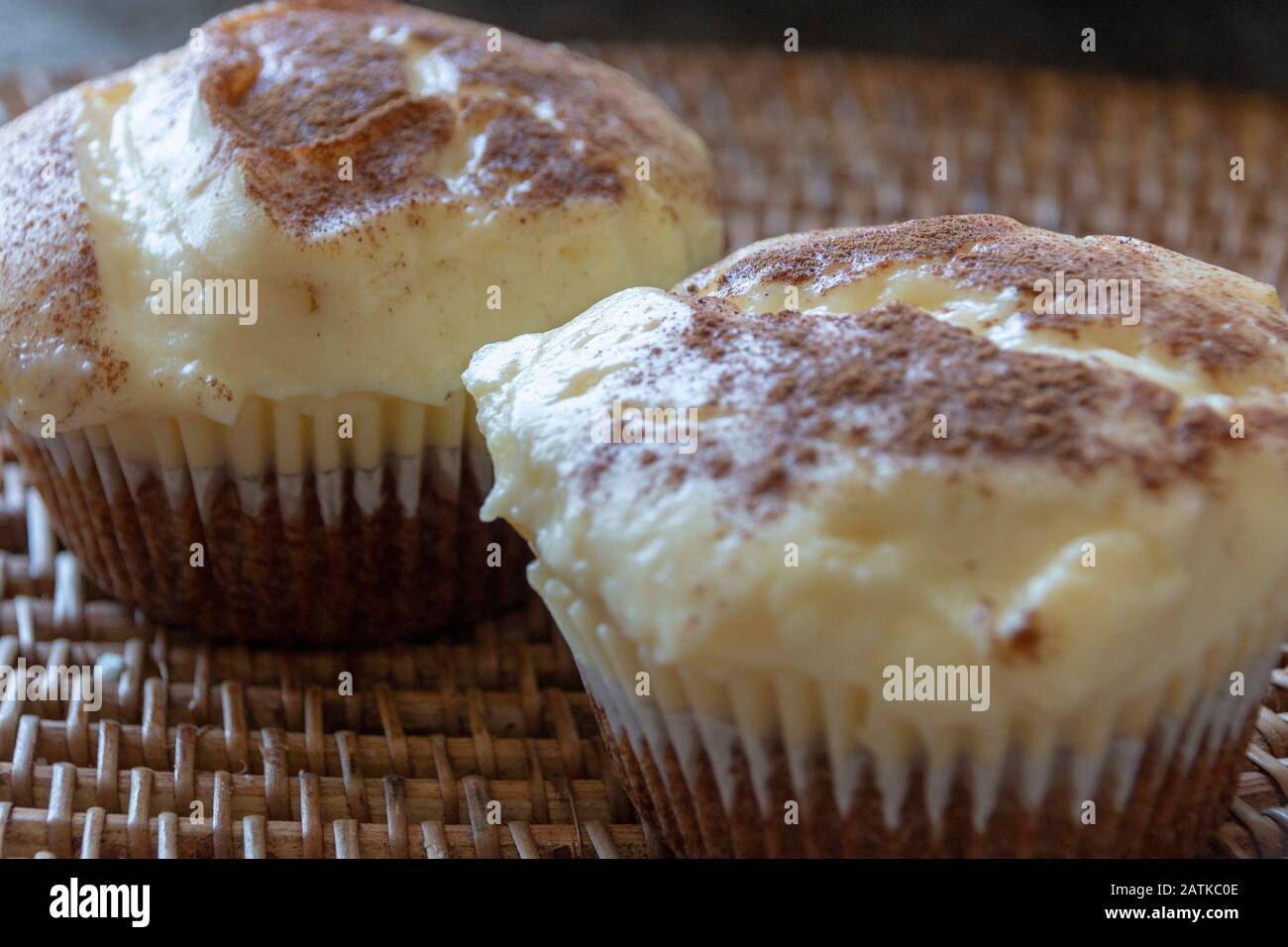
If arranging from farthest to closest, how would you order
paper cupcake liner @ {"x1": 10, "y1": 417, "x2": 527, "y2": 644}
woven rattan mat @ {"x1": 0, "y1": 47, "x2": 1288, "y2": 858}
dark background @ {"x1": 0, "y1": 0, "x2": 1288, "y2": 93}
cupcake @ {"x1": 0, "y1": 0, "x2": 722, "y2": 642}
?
dark background @ {"x1": 0, "y1": 0, "x2": 1288, "y2": 93}
paper cupcake liner @ {"x1": 10, "y1": 417, "x2": 527, "y2": 644}
cupcake @ {"x1": 0, "y1": 0, "x2": 722, "y2": 642}
woven rattan mat @ {"x1": 0, "y1": 47, "x2": 1288, "y2": 858}

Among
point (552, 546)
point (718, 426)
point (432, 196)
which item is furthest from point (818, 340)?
point (432, 196)

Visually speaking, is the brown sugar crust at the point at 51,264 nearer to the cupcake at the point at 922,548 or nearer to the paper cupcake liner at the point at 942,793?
the cupcake at the point at 922,548

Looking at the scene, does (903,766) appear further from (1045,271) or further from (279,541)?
(279,541)

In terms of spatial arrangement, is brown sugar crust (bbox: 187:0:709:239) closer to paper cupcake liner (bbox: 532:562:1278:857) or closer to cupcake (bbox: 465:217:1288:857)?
cupcake (bbox: 465:217:1288:857)

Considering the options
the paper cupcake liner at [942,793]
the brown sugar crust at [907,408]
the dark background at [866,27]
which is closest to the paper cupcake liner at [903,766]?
the paper cupcake liner at [942,793]

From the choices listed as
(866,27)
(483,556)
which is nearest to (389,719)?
(483,556)

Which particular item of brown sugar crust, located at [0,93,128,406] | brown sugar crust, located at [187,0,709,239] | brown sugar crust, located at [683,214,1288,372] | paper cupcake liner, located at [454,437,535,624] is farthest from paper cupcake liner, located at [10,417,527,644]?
brown sugar crust, located at [683,214,1288,372]
